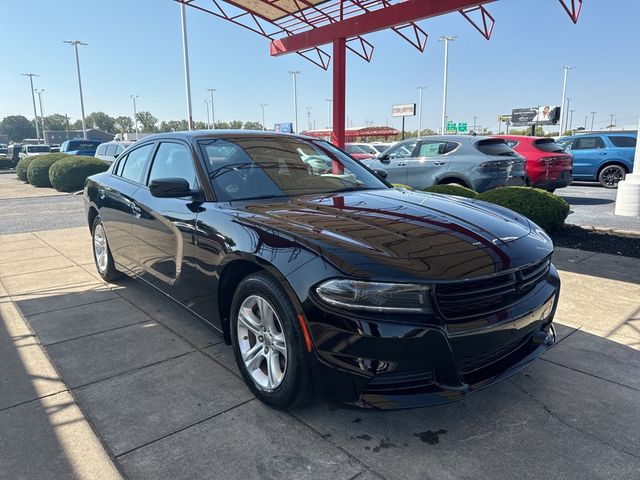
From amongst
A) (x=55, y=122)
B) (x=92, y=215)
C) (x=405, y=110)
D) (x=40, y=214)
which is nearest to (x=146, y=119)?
(x=55, y=122)

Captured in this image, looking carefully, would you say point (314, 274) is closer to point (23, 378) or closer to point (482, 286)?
point (482, 286)

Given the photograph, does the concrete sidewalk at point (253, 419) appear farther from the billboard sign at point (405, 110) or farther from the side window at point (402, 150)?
the billboard sign at point (405, 110)

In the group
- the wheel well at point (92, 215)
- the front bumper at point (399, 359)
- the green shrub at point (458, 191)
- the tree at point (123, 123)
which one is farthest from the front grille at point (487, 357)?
the tree at point (123, 123)

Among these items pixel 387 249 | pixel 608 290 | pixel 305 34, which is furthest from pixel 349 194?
pixel 305 34

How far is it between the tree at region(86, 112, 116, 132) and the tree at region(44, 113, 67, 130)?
7.48 metres

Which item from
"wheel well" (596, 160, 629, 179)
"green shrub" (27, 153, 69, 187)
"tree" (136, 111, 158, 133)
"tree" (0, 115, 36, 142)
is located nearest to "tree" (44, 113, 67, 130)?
"tree" (0, 115, 36, 142)

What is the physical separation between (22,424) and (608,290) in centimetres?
501

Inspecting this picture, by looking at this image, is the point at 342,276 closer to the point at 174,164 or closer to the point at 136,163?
the point at 174,164

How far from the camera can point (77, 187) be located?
16250mm

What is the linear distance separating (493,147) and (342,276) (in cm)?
786

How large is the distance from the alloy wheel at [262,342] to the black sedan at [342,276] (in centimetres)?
1

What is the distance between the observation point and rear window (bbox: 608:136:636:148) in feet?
45.0

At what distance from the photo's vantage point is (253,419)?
8.57ft


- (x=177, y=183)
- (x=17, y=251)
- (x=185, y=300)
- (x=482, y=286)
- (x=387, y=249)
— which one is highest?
(x=177, y=183)
